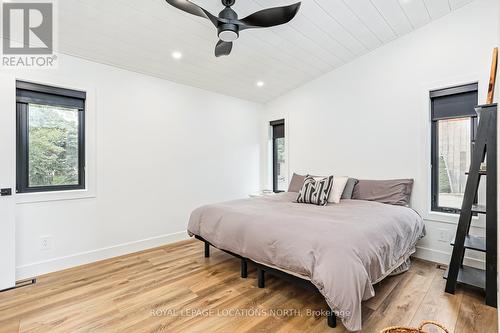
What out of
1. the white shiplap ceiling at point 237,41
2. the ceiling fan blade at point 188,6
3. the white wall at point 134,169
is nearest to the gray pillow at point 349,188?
the white shiplap ceiling at point 237,41

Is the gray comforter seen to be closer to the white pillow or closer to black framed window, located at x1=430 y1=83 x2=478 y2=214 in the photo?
the white pillow

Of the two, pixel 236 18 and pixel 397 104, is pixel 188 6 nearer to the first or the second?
pixel 236 18

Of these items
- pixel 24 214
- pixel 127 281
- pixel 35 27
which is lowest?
pixel 127 281

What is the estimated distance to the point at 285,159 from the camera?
477cm

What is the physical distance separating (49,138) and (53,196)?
0.66 m

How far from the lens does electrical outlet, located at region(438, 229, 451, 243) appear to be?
295cm

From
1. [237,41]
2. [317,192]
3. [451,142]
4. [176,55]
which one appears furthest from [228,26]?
[451,142]

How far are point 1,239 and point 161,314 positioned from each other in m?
1.74

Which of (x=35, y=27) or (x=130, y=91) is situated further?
(x=130, y=91)

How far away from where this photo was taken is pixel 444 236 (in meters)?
2.97

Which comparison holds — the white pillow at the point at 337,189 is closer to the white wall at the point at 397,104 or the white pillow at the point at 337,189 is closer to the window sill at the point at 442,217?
the white wall at the point at 397,104

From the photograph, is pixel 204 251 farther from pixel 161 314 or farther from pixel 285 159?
pixel 285 159

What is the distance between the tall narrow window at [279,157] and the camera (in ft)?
16.3

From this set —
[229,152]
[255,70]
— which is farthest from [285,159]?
[255,70]
